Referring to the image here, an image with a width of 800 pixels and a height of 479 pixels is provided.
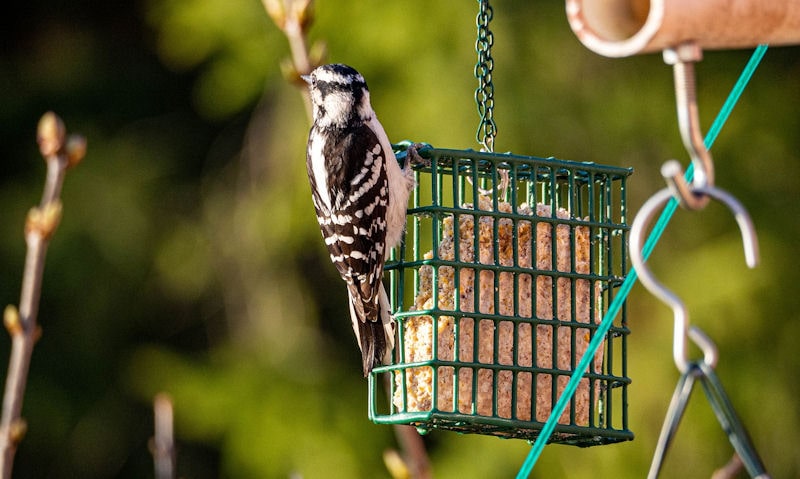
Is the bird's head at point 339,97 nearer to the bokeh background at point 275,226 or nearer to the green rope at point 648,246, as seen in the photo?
the green rope at point 648,246

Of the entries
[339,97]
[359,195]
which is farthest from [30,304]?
[339,97]

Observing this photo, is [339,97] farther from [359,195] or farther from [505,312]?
[505,312]

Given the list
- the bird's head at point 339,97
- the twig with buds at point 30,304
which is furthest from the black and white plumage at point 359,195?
the twig with buds at point 30,304

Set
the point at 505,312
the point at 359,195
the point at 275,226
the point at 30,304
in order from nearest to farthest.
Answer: the point at 30,304, the point at 505,312, the point at 359,195, the point at 275,226

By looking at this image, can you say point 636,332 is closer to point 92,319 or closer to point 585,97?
Result: point 585,97

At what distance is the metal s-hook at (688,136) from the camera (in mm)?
2387

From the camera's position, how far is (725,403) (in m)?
2.27

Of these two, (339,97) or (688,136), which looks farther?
(339,97)

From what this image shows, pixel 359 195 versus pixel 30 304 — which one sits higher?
pixel 359 195

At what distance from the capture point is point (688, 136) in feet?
7.76

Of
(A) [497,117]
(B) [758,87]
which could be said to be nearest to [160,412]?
(A) [497,117]

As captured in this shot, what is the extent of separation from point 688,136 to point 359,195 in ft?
9.48

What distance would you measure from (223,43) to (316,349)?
6.11 ft

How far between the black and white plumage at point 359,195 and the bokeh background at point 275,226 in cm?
255
